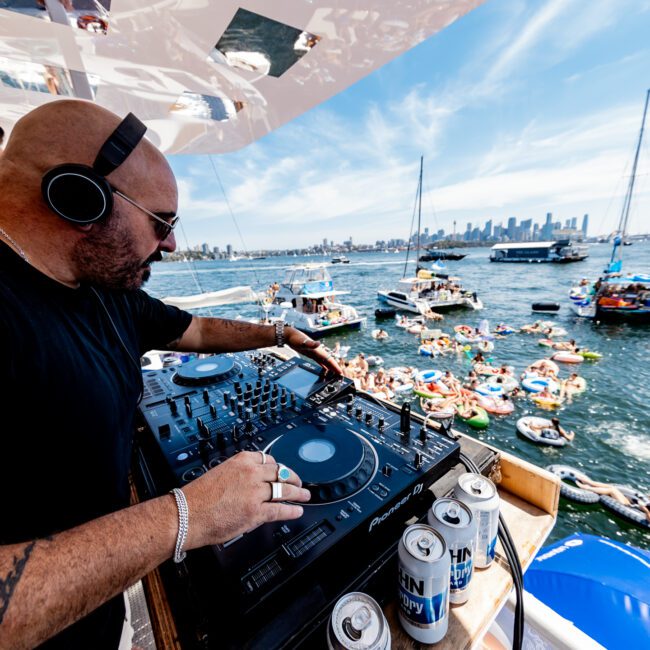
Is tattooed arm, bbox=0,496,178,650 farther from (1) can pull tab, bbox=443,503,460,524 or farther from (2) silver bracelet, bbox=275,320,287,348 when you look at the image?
(2) silver bracelet, bbox=275,320,287,348

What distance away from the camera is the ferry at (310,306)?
20.4 m

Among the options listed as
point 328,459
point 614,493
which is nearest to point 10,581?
point 328,459

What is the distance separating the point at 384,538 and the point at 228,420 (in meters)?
0.88

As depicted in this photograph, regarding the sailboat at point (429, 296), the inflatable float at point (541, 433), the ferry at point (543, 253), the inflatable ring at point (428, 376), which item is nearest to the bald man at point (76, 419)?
the inflatable float at point (541, 433)

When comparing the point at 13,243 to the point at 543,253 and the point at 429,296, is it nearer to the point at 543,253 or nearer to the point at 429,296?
the point at 429,296

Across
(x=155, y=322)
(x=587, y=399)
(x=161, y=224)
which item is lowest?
(x=587, y=399)

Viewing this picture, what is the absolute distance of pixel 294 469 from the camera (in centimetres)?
110

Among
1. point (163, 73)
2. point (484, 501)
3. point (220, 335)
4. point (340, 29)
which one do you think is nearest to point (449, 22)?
point (340, 29)

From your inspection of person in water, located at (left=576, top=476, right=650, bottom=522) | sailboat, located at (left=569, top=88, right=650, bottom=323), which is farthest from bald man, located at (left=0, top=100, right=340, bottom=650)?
sailboat, located at (left=569, top=88, right=650, bottom=323)

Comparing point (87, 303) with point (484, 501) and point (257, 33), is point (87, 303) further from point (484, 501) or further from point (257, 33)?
point (257, 33)

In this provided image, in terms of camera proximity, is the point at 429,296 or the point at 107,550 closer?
the point at 107,550

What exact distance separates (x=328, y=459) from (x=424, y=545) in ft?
1.35

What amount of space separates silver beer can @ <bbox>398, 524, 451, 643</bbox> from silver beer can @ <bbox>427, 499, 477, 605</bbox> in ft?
0.15

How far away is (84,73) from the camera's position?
2.38m
